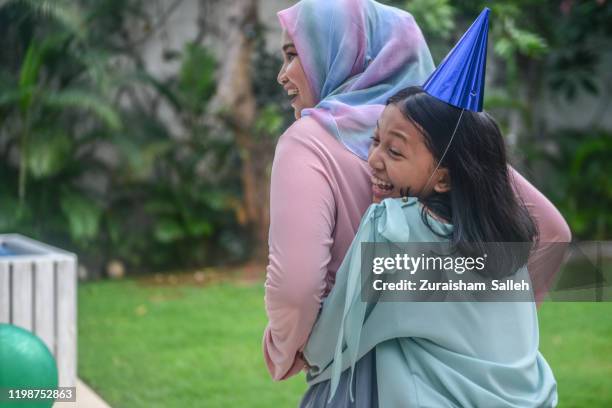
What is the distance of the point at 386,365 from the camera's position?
1886mm

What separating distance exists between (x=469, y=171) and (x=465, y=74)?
202 millimetres

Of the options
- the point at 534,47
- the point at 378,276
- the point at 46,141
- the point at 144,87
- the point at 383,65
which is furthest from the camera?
the point at 144,87

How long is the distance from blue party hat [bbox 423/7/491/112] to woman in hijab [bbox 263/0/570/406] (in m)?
0.23

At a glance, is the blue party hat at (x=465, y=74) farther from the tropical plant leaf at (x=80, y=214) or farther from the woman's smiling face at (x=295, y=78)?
the tropical plant leaf at (x=80, y=214)

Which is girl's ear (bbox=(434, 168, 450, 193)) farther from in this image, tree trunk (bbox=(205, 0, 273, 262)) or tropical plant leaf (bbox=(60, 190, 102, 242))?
tree trunk (bbox=(205, 0, 273, 262))

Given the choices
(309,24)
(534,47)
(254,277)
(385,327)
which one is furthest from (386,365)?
(254,277)

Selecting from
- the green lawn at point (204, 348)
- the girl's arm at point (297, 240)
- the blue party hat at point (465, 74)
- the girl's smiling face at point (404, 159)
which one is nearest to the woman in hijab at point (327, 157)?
the girl's arm at point (297, 240)

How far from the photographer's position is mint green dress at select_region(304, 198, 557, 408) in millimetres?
1830

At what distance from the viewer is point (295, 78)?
7.41ft

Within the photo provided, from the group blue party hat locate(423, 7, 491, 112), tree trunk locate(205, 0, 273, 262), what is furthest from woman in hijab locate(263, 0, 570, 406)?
tree trunk locate(205, 0, 273, 262)

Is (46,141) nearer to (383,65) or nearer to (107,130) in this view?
(107,130)

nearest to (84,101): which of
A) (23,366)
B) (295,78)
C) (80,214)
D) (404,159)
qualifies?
(80,214)

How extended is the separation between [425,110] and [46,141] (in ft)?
22.4

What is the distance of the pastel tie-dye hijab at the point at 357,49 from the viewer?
2.15 meters
